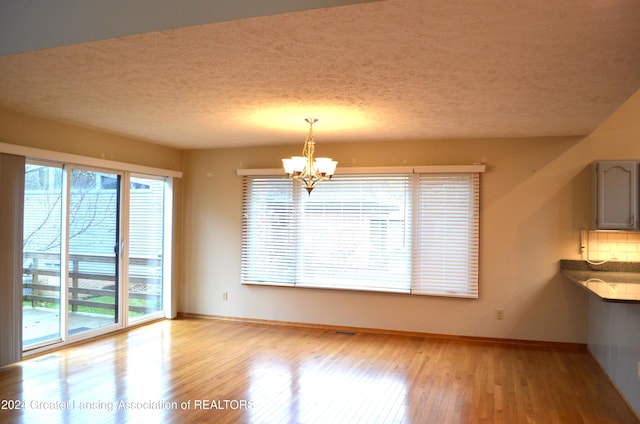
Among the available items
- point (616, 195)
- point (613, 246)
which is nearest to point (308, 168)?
point (616, 195)

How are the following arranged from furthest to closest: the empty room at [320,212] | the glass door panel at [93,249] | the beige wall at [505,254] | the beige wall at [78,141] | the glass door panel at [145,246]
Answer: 1. the glass door panel at [145,246]
2. the beige wall at [505,254]
3. the glass door panel at [93,249]
4. the beige wall at [78,141]
5. the empty room at [320,212]

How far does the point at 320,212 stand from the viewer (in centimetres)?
643

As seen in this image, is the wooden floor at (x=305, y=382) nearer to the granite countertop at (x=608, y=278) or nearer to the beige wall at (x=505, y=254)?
the beige wall at (x=505, y=254)

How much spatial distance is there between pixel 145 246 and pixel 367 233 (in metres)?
3.06

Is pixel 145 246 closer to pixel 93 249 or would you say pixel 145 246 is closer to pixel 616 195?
pixel 93 249

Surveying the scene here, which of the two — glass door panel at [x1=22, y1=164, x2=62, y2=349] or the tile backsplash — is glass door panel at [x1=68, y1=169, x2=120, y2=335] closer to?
glass door panel at [x1=22, y1=164, x2=62, y2=349]

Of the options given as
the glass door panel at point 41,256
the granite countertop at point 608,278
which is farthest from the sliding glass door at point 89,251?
the granite countertop at point 608,278

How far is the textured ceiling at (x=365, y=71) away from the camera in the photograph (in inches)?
96.0

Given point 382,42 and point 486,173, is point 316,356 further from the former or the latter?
point 382,42

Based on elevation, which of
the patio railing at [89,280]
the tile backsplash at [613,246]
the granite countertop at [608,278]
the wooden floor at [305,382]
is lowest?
the wooden floor at [305,382]

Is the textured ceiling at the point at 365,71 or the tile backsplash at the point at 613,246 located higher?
the textured ceiling at the point at 365,71

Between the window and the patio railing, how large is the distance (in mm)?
1329

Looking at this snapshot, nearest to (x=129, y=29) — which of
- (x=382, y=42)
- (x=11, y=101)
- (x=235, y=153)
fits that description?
(x=382, y=42)

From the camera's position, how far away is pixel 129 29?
107 inches
